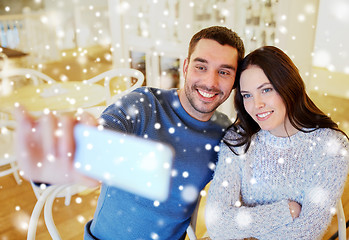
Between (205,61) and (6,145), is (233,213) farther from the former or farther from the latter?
(6,145)

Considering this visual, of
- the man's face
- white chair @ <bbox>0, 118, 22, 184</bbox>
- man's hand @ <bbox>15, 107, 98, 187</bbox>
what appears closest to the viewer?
man's hand @ <bbox>15, 107, 98, 187</bbox>

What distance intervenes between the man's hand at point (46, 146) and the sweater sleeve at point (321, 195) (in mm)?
636

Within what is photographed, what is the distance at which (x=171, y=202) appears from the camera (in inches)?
39.2

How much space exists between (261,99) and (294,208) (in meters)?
0.35

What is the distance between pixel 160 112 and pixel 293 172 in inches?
19.1

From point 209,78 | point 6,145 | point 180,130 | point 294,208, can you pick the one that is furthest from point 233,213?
point 6,145

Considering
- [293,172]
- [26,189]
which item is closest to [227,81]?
[293,172]

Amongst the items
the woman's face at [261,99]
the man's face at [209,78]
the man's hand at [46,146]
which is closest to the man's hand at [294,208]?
the woman's face at [261,99]

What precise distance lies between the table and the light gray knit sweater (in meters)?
1.23

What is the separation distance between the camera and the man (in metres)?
0.99

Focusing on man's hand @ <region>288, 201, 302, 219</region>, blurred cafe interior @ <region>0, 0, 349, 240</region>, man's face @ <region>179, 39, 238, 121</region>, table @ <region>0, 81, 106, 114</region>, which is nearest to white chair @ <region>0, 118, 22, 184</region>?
blurred cafe interior @ <region>0, 0, 349, 240</region>

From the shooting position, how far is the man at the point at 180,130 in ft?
3.23

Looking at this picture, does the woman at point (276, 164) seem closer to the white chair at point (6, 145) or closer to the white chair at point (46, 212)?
the white chair at point (46, 212)

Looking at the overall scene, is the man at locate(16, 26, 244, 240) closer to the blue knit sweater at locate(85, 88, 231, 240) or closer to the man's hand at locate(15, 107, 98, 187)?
the blue knit sweater at locate(85, 88, 231, 240)
